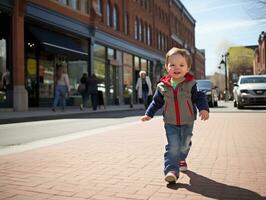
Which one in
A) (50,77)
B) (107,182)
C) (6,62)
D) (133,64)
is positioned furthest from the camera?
(133,64)

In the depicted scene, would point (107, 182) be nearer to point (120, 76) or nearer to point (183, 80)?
point (183, 80)

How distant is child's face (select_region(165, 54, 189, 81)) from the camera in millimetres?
4527

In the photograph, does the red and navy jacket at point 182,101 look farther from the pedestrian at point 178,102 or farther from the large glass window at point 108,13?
the large glass window at point 108,13

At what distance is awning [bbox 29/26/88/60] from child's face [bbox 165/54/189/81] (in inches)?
662

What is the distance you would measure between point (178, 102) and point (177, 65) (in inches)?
16.1

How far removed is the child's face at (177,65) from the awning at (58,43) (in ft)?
55.1

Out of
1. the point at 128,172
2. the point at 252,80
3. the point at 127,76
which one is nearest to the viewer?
the point at 128,172

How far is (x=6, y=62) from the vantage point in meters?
19.6

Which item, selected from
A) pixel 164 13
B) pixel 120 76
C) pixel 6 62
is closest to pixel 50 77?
pixel 6 62

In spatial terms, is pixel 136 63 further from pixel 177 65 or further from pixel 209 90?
pixel 177 65

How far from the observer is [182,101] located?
463 cm

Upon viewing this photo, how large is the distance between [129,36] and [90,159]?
31395mm

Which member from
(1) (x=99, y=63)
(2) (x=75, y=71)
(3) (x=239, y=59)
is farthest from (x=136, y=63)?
(3) (x=239, y=59)

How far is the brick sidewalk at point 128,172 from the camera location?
159 inches
